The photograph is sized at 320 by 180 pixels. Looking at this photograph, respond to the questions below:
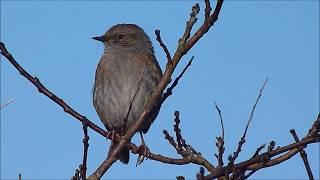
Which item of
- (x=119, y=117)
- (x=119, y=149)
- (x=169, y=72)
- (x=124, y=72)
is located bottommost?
(x=119, y=149)

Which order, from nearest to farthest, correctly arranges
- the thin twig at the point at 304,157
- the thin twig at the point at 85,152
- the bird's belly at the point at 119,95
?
the thin twig at the point at 304,157 < the thin twig at the point at 85,152 < the bird's belly at the point at 119,95

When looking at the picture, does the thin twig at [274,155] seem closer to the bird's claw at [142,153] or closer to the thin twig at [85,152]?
the thin twig at [85,152]

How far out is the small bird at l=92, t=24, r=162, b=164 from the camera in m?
8.41

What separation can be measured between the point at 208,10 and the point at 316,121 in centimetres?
122

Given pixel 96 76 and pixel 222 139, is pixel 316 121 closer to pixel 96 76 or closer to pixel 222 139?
pixel 222 139

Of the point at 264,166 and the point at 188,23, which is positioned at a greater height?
the point at 188,23

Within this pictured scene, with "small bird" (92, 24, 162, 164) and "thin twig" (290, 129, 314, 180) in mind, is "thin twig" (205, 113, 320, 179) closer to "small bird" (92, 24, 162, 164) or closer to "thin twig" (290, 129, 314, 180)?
"thin twig" (290, 129, 314, 180)

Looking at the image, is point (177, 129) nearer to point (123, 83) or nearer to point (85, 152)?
Result: point (85, 152)

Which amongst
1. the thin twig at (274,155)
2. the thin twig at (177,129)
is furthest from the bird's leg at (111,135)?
the thin twig at (274,155)

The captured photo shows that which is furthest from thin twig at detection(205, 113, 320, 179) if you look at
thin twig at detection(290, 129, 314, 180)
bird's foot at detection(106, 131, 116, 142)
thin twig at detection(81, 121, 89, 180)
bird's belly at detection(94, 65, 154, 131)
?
bird's belly at detection(94, 65, 154, 131)

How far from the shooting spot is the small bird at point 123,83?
331 inches

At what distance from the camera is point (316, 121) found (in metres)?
4.36

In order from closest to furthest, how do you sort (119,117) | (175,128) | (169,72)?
(169,72)
(175,128)
(119,117)

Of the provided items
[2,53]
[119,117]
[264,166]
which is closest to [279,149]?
[264,166]
